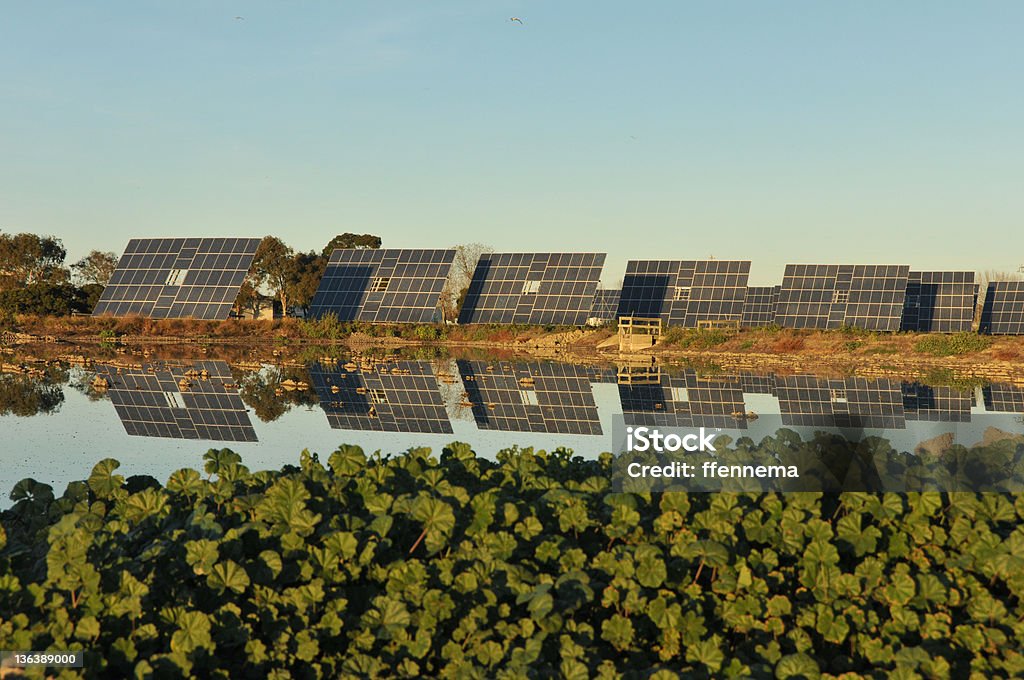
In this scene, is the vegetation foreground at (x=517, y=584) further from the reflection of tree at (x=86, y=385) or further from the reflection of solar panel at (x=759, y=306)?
the reflection of solar panel at (x=759, y=306)

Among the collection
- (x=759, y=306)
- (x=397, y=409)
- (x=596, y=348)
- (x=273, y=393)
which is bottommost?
(x=397, y=409)

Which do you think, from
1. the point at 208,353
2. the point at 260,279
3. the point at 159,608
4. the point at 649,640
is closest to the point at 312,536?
the point at 159,608

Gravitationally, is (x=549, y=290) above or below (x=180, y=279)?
above

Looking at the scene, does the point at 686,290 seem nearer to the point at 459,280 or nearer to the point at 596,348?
the point at 596,348

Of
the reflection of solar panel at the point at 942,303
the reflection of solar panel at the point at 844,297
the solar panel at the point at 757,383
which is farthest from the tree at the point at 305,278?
the solar panel at the point at 757,383

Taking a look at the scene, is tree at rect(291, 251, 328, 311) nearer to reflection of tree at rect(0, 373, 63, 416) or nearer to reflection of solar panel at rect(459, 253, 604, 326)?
reflection of solar panel at rect(459, 253, 604, 326)

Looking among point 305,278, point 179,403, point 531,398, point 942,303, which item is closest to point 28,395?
point 179,403
